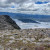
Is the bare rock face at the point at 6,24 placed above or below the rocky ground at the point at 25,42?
below

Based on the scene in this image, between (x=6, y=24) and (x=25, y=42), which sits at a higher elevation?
(x=25, y=42)

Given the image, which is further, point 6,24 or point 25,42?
point 6,24

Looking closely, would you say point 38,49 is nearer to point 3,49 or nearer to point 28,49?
point 28,49

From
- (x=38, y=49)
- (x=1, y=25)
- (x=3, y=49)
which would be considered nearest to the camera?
(x=38, y=49)

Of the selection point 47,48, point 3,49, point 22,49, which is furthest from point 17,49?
point 47,48

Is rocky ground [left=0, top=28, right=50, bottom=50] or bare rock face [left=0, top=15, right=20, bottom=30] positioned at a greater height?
rocky ground [left=0, top=28, right=50, bottom=50]

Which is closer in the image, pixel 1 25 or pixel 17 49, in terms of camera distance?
pixel 17 49

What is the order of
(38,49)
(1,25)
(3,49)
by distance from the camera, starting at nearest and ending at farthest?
(38,49) → (3,49) → (1,25)

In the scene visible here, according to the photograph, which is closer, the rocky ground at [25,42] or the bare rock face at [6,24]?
the rocky ground at [25,42]

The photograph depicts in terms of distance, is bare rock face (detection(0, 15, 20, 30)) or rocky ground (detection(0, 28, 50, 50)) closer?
rocky ground (detection(0, 28, 50, 50))

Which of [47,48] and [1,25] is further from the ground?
[47,48]

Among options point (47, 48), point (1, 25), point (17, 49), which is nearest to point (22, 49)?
point (17, 49)
